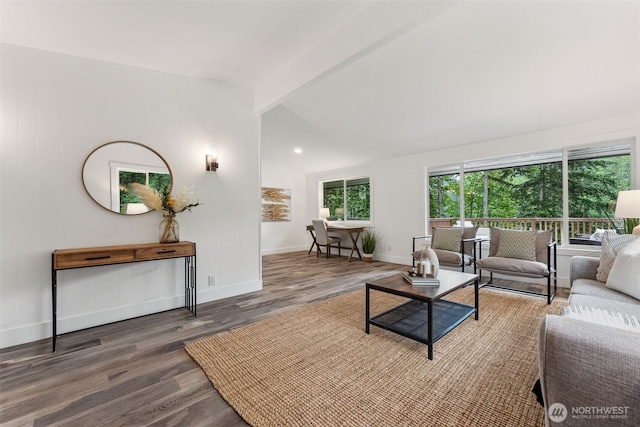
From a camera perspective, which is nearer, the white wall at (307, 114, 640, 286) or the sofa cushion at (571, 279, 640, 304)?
the sofa cushion at (571, 279, 640, 304)

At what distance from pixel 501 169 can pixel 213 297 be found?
471 cm

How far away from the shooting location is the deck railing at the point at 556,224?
352 centimetres

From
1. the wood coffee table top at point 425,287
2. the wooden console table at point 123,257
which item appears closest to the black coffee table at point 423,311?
the wood coffee table top at point 425,287

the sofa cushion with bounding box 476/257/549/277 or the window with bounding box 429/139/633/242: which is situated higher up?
the window with bounding box 429/139/633/242

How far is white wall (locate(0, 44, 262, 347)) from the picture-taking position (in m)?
2.23

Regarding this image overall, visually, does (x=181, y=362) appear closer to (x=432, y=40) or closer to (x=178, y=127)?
(x=178, y=127)

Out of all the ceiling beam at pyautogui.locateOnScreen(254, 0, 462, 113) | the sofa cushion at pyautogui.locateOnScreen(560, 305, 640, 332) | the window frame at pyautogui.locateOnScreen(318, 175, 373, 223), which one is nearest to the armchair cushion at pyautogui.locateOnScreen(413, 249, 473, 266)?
the sofa cushion at pyautogui.locateOnScreen(560, 305, 640, 332)

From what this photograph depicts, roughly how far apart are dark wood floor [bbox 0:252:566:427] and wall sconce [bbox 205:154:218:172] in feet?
5.18

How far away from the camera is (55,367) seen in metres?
1.88

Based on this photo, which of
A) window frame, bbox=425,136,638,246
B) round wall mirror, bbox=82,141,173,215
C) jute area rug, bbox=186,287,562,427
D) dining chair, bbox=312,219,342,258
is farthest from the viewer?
dining chair, bbox=312,219,342,258

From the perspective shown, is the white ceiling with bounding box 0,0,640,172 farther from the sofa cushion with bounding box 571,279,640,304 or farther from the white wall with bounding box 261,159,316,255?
the white wall with bounding box 261,159,316,255

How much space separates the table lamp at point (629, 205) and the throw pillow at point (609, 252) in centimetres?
77

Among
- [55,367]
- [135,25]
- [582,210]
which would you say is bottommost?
[55,367]

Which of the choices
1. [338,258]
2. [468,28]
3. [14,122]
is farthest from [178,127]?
[338,258]
